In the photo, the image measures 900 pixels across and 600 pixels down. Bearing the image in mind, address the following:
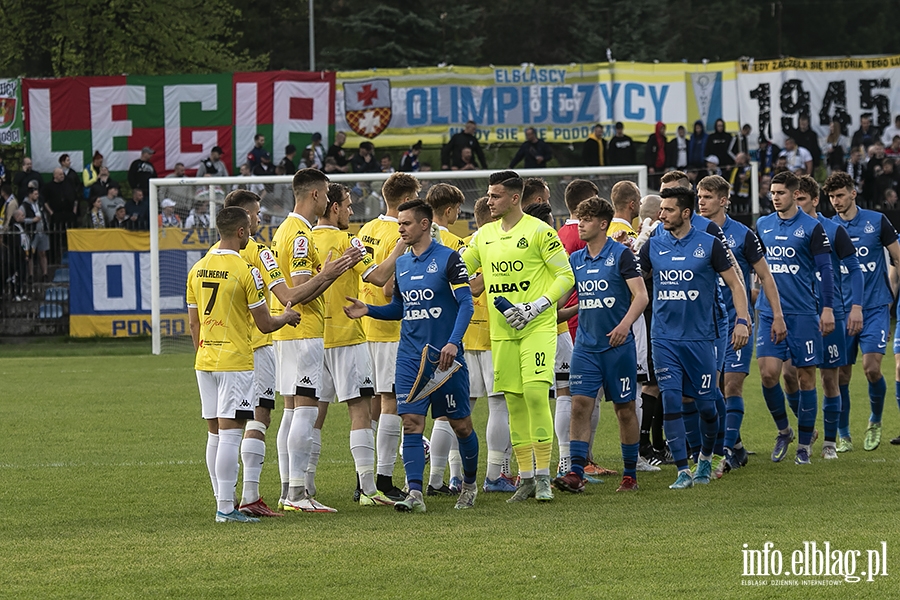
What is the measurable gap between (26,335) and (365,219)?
7953 mm

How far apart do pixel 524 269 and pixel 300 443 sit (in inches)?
81.2

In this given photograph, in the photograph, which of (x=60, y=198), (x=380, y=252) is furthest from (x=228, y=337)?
(x=60, y=198)

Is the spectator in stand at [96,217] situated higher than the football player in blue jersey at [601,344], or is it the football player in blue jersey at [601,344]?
the spectator in stand at [96,217]

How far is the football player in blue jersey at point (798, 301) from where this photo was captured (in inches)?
432

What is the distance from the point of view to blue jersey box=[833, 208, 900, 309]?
12.2 meters

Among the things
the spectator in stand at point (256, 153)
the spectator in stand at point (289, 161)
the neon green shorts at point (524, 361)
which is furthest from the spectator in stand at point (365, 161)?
the neon green shorts at point (524, 361)

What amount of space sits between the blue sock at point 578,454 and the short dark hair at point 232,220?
9.88ft

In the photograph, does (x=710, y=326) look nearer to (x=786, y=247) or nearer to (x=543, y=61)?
(x=786, y=247)

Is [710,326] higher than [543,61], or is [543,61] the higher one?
[543,61]

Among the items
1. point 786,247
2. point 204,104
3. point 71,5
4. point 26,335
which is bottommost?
point 26,335

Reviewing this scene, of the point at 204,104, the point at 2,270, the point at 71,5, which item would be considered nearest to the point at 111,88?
the point at 204,104

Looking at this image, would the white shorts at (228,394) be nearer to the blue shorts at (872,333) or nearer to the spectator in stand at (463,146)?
the blue shorts at (872,333)

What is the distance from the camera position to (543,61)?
2080 inches

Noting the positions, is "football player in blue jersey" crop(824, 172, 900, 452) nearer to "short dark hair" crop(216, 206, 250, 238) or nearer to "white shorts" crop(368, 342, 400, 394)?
"white shorts" crop(368, 342, 400, 394)
